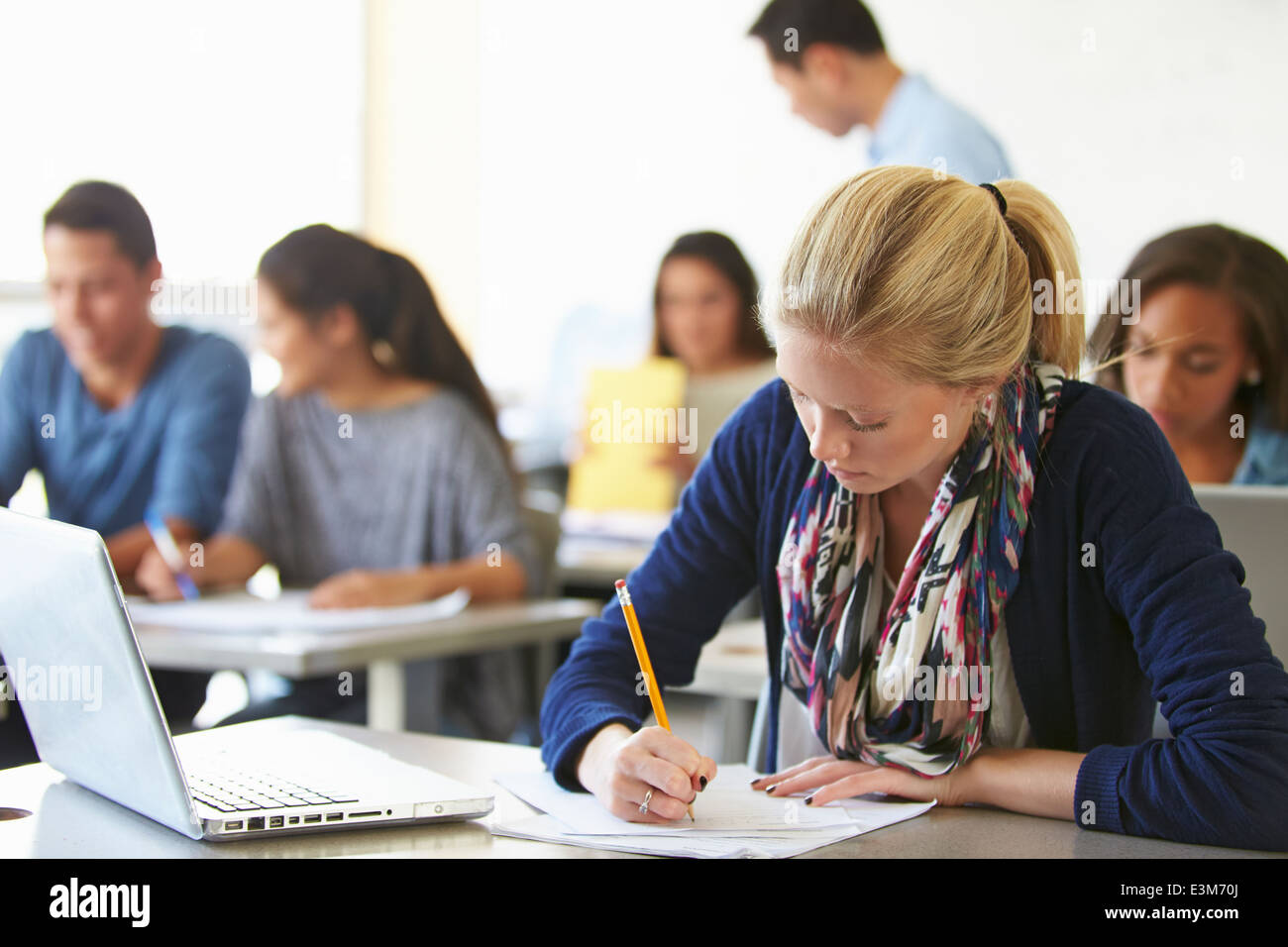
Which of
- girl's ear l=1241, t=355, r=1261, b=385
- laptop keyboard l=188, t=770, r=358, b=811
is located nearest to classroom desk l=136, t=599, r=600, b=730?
laptop keyboard l=188, t=770, r=358, b=811

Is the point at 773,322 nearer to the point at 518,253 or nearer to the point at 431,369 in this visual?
the point at 431,369

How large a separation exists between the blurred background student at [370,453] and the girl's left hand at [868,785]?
130 centimetres

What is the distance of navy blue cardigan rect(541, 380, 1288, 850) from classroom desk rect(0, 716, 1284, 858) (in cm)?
4

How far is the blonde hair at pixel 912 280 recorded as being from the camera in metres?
1.06

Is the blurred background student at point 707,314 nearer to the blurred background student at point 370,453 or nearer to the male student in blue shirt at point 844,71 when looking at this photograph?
the male student in blue shirt at point 844,71

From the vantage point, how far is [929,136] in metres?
2.75

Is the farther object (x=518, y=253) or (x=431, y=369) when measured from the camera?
(x=518, y=253)

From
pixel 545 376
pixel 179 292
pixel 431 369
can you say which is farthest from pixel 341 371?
pixel 545 376

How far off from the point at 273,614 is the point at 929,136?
1.63 m

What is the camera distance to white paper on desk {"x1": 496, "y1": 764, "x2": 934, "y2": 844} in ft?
3.26

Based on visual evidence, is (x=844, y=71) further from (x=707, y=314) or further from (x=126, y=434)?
(x=126, y=434)

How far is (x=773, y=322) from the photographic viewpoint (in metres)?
1.12

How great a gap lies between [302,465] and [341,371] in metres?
0.20

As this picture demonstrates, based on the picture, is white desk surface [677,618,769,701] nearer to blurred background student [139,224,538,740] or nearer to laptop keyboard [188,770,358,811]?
blurred background student [139,224,538,740]
